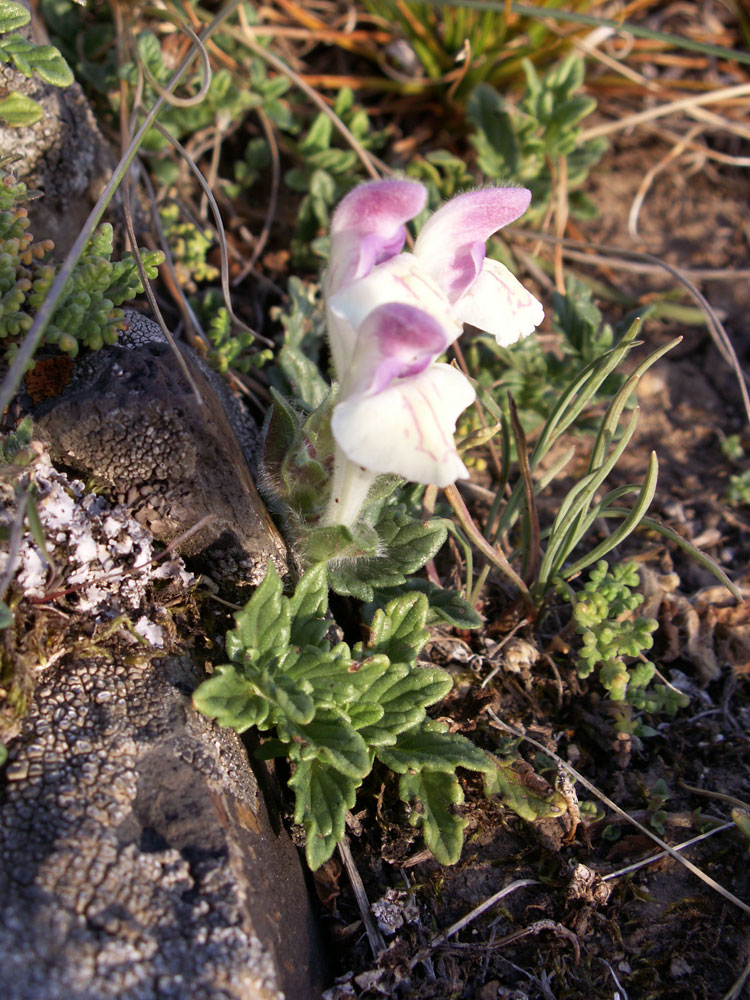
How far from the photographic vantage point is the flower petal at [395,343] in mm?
1625

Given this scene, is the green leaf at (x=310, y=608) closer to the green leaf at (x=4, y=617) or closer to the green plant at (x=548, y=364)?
the green leaf at (x=4, y=617)

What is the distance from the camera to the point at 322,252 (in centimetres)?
292

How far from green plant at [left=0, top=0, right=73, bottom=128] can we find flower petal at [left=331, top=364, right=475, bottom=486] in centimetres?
Answer: 127

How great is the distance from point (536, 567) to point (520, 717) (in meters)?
0.47

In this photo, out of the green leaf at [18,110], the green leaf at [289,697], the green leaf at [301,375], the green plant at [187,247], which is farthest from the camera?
the green plant at [187,247]

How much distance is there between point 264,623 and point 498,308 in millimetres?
915

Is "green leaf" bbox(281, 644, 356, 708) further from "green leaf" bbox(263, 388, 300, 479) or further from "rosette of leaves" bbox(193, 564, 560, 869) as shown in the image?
"green leaf" bbox(263, 388, 300, 479)

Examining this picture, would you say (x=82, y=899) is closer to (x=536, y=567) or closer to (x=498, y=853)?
(x=498, y=853)

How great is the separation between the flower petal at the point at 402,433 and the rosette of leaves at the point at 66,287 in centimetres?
74

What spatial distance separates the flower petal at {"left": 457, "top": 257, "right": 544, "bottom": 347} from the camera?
1916mm

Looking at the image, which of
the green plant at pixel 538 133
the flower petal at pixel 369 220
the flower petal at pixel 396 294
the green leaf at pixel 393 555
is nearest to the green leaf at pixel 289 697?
the green leaf at pixel 393 555

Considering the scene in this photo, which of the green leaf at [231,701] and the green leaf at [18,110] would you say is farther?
the green leaf at [18,110]

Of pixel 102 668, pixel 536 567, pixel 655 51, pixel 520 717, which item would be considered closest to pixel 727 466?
pixel 536 567

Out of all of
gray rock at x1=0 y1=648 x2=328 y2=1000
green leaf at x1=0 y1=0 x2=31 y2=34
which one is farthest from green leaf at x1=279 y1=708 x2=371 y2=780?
green leaf at x1=0 y1=0 x2=31 y2=34
